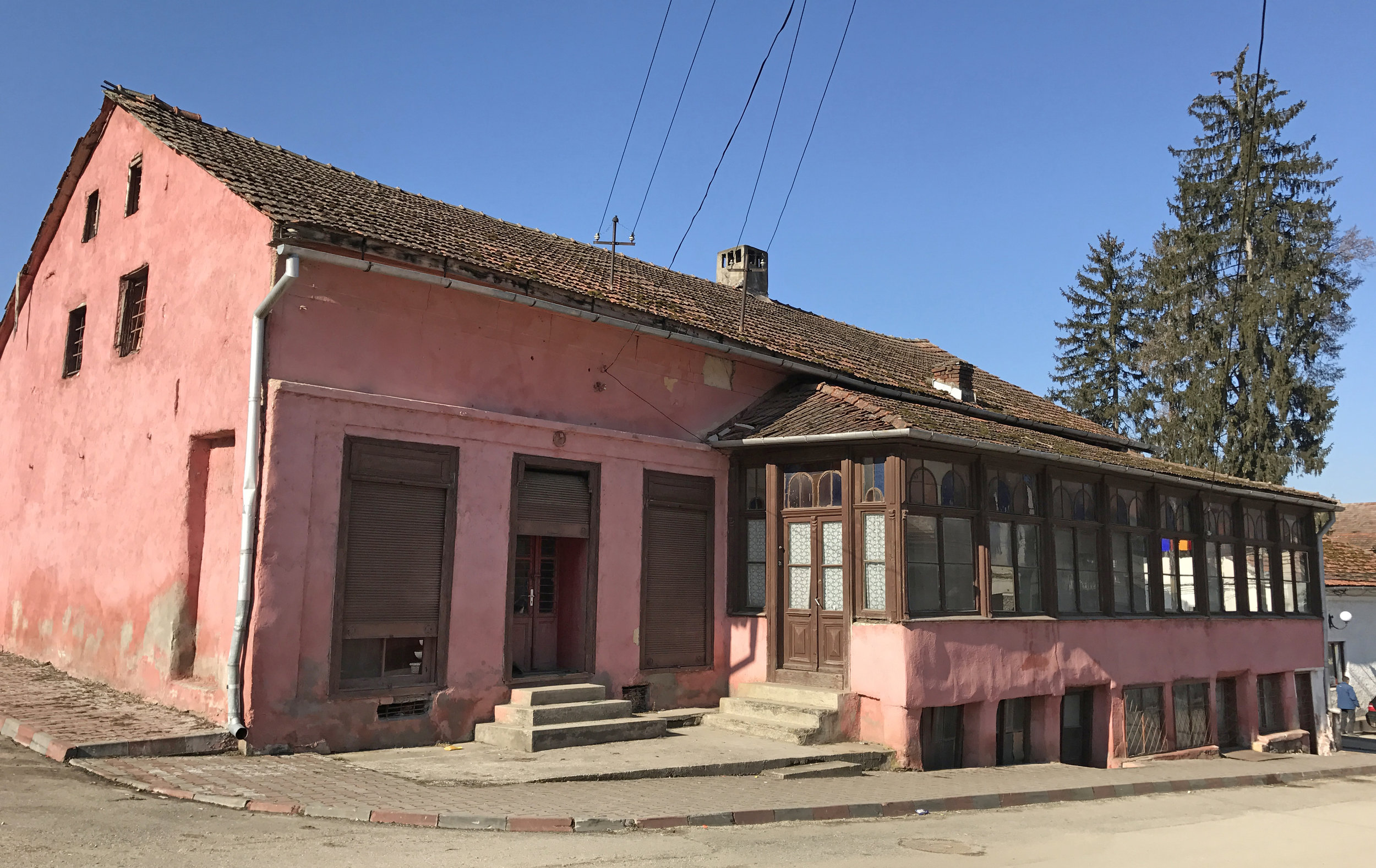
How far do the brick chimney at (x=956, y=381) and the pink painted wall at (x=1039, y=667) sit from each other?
4.82 metres

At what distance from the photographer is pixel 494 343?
11664mm

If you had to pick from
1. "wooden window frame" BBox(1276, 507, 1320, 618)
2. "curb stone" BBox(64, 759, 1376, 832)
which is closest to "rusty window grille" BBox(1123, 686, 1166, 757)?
"curb stone" BBox(64, 759, 1376, 832)

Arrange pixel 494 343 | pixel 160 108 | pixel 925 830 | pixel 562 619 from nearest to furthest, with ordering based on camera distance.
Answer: pixel 925 830, pixel 494 343, pixel 562 619, pixel 160 108

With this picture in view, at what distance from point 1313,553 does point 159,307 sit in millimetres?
20487

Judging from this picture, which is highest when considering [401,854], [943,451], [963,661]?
[943,451]

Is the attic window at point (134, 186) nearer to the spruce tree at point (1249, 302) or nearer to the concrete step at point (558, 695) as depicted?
the concrete step at point (558, 695)

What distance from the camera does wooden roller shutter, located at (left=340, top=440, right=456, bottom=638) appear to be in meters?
10.2

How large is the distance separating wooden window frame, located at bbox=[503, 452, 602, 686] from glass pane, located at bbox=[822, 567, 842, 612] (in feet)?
9.50

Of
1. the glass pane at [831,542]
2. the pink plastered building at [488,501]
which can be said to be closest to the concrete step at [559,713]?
the pink plastered building at [488,501]

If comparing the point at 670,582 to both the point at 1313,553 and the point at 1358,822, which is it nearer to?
the point at 1358,822

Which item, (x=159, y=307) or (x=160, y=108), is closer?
(x=159, y=307)

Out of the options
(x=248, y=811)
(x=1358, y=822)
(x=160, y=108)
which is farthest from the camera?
(x=160, y=108)

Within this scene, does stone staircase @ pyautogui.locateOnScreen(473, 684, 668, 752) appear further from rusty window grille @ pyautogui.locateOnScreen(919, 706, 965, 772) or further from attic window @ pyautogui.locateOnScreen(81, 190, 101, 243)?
attic window @ pyautogui.locateOnScreen(81, 190, 101, 243)

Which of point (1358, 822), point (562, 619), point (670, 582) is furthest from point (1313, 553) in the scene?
point (562, 619)
